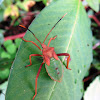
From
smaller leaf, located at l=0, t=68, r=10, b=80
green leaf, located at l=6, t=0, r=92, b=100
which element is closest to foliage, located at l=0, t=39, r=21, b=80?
smaller leaf, located at l=0, t=68, r=10, b=80

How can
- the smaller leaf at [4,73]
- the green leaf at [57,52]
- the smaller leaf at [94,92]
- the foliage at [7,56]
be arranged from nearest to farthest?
the green leaf at [57,52]
the smaller leaf at [94,92]
the foliage at [7,56]
the smaller leaf at [4,73]

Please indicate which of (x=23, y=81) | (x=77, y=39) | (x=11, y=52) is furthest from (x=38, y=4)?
(x=23, y=81)

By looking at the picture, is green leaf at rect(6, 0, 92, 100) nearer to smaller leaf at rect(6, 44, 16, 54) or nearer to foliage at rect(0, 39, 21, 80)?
foliage at rect(0, 39, 21, 80)

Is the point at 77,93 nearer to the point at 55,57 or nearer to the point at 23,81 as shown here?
the point at 55,57

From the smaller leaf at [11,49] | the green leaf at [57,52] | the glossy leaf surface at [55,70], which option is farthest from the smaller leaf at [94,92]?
the smaller leaf at [11,49]

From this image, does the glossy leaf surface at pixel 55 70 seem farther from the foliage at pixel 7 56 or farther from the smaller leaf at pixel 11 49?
the smaller leaf at pixel 11 49

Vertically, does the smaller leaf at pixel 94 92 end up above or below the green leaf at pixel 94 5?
below

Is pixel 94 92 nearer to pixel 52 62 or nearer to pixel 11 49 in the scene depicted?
pixel 52 62

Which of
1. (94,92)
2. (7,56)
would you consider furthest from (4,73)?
(94,92)
